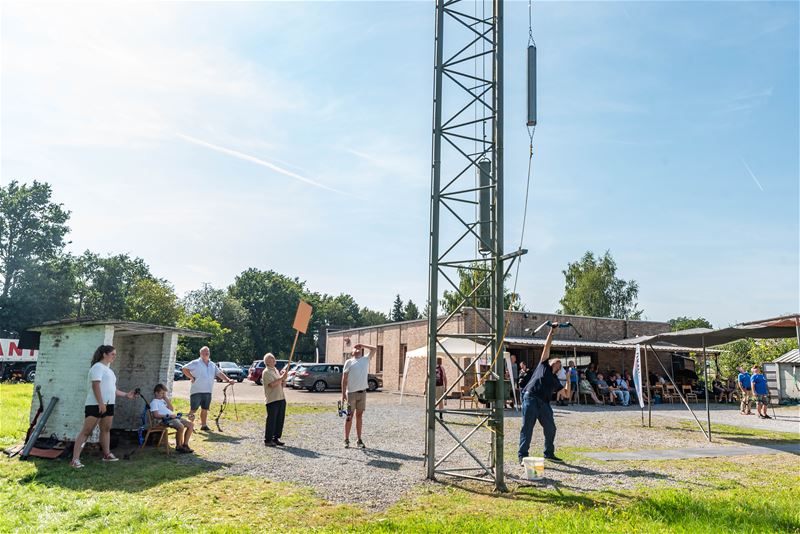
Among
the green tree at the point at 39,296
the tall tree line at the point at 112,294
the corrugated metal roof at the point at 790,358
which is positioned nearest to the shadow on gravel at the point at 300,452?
the corrugated metal roof at the point at 790,358

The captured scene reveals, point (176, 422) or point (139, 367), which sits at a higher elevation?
point (139, 367)

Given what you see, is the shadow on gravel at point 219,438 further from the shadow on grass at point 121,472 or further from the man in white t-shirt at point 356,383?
the man in white t-shirt at point 356,383

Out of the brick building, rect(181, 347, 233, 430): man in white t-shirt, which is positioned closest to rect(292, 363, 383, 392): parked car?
the brick building

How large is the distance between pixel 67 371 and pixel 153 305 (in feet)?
161

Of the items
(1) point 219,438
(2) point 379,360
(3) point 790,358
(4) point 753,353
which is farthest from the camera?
(4) point 753,353

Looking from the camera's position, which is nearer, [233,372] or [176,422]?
[176,422]

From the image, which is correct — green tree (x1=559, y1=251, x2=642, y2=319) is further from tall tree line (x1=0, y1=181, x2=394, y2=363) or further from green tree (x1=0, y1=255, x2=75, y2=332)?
green tree (x1=0, y1=255, x2=75, y2=332)

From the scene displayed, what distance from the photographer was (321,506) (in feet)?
19.3

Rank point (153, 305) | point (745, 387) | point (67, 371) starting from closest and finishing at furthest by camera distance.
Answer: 1. point (67, 371)
2. point (745, 387)
3. point (153, 305)

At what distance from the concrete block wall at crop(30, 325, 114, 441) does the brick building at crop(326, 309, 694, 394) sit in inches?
654

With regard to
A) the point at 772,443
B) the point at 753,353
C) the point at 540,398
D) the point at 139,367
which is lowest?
the point at 772,443

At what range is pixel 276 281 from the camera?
7131cm

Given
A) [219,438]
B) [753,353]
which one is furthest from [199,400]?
[753,353]

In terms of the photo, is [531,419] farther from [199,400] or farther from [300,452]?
[199,400]
